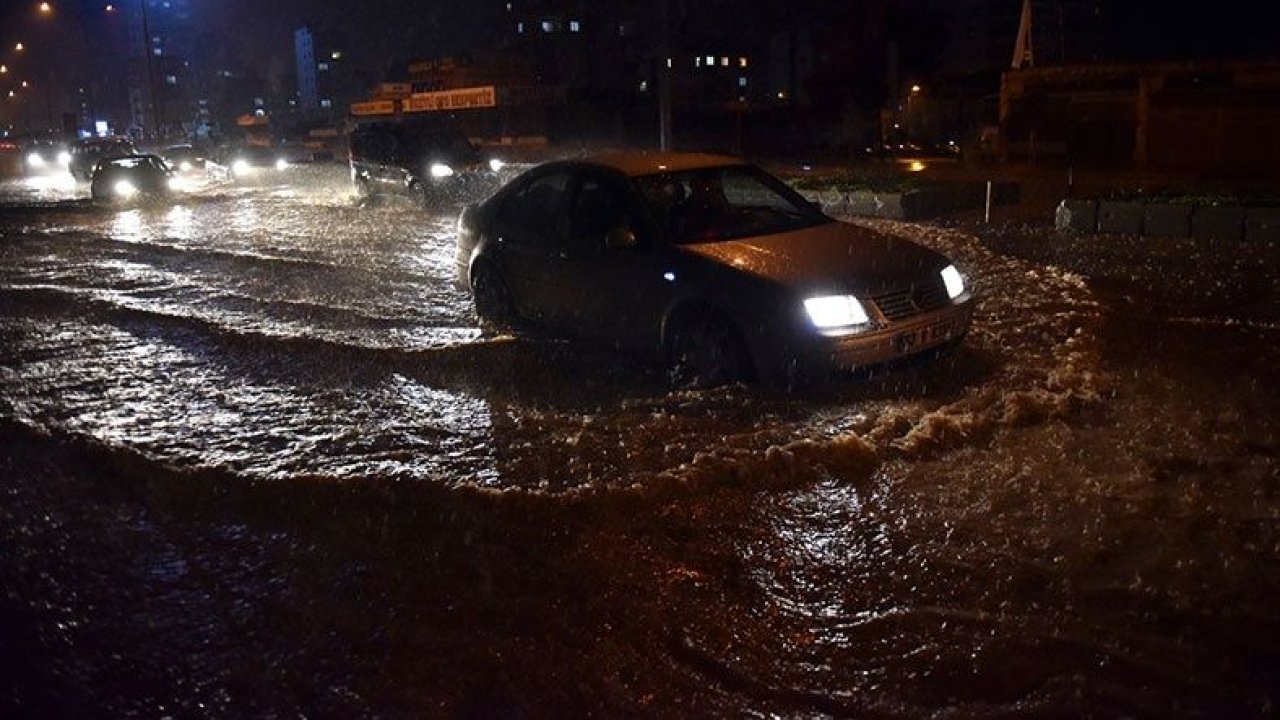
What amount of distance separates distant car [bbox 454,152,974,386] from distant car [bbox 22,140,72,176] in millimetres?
43255

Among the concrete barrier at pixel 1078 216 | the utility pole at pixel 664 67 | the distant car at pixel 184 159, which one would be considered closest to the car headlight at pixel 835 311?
the concrete barrier at pixel 1078 216

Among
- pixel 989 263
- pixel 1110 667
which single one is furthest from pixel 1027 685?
pixel 989 263

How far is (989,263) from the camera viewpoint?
12.2 m

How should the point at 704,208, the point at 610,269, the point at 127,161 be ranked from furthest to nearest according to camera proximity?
the point at 127,161, the point at 704,208, the point at 610,269

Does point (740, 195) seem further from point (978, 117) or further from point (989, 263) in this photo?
point (978, 117)

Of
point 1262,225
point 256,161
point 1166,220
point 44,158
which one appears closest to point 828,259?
point 1262,225

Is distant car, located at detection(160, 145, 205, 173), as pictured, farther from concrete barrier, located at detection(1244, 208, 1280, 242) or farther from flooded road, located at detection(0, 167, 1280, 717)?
concrete barrier, located at detection(1244, 208, 1280, 242)

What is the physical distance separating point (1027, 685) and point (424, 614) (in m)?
2.26

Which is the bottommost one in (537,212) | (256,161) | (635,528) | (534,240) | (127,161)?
(635,528)

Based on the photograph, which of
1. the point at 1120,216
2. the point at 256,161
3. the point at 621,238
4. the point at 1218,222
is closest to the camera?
the point at 621,238

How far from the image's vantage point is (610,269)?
7469mm

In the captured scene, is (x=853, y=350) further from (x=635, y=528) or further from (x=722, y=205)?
(x=635, y=528)

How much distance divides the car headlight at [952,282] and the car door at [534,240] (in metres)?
2.80

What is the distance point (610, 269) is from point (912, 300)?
6.92 ft
